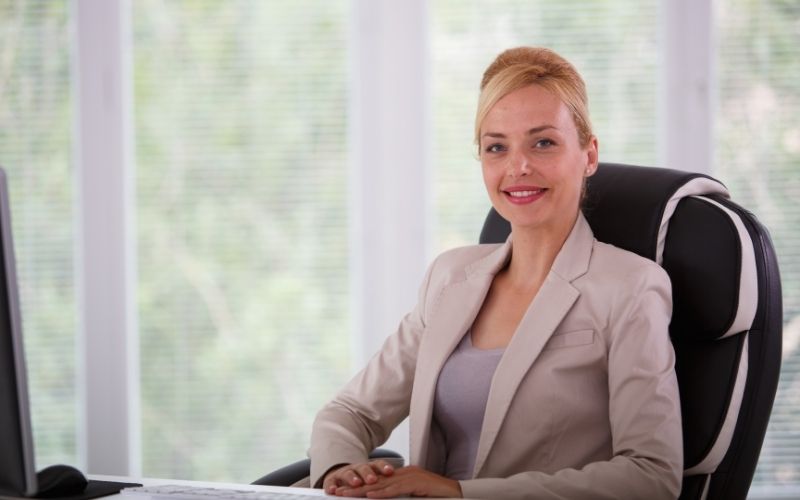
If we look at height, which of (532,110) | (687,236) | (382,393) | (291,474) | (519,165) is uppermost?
(532,110)

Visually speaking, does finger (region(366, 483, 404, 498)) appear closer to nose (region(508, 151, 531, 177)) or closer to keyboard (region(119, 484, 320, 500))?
keyboard (region(119, 484, 320, 500))

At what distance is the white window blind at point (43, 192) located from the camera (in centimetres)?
323

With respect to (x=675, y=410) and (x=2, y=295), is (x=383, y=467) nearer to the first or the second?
(x=675, y=410)

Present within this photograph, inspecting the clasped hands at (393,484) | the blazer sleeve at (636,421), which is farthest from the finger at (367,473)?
the blazer sleeve at (636,421)

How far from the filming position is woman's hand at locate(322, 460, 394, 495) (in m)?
1.37

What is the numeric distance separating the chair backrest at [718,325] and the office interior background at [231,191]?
155 cm

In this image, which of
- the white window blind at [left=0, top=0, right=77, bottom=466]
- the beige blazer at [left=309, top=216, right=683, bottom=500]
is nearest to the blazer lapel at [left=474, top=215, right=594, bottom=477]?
the beige blazer at [left=309, top=216, right=683, bottom=500]

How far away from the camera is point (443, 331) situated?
68.1 inches

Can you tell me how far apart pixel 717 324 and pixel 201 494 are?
91 cm

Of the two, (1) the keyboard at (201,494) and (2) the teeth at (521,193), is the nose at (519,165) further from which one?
(1) the keyboard at (201,494)

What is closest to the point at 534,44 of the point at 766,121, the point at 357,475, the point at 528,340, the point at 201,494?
the point at 766,121

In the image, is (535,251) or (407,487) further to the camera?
(535,251)

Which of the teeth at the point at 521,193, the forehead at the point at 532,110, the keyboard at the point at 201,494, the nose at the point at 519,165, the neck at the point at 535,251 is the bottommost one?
the keyboard at the point at 201,494

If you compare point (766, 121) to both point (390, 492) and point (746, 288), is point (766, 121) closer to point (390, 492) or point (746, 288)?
point (746, 288)
